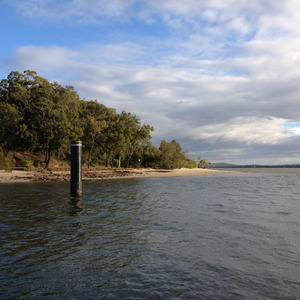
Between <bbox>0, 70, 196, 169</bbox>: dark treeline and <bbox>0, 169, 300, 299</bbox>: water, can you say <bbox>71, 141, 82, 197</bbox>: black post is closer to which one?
<bbox>0, 169, 300, 299</bbox>: water

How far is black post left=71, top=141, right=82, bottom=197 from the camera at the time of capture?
16.9 metres

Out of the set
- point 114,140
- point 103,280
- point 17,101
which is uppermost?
point 17,101

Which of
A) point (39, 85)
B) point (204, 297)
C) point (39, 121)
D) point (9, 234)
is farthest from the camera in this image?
point (39, 85)

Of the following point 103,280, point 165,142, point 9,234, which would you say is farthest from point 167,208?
point 165,142

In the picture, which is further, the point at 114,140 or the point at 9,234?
the point at 114,140

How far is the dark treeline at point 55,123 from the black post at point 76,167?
24.2m

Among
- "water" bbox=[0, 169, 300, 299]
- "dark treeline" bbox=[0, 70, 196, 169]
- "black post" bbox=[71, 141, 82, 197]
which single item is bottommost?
"water" bbox=[0, 169, 300, 299]

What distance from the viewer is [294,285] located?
5.25 meters

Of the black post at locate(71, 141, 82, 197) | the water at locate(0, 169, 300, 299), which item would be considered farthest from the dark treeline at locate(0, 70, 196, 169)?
the water at locate(0, 169, 300, 299)

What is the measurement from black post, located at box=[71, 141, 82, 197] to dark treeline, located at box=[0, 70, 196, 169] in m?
24.2

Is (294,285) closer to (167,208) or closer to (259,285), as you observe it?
(259,285)

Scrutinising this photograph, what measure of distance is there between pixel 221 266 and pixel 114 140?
45286 millimetres

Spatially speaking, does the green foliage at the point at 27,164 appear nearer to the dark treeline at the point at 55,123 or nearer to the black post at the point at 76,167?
the dark treeline at the point at 55,123

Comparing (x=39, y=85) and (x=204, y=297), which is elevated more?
(x=39, y=85)
